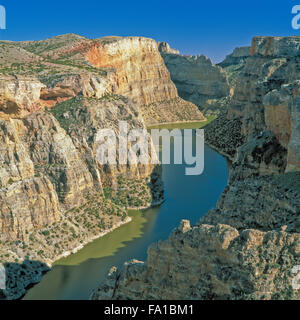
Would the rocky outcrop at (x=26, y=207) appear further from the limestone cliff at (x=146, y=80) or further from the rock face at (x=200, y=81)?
the rock face at (x=200, y=81)

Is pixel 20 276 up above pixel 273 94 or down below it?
below

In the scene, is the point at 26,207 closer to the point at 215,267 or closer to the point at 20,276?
the point at 20,276

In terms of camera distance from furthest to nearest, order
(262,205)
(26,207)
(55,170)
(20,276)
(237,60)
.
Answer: (237,60)
(55,170)
(26,207)
(20,276)
(262,205)

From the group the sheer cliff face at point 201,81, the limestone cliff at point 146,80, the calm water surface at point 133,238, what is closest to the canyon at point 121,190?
the calm water surface at point 133,238

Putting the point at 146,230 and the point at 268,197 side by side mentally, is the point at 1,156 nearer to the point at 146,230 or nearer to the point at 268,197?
the point at 146,230

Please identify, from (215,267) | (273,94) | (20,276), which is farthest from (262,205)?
(20,276)
